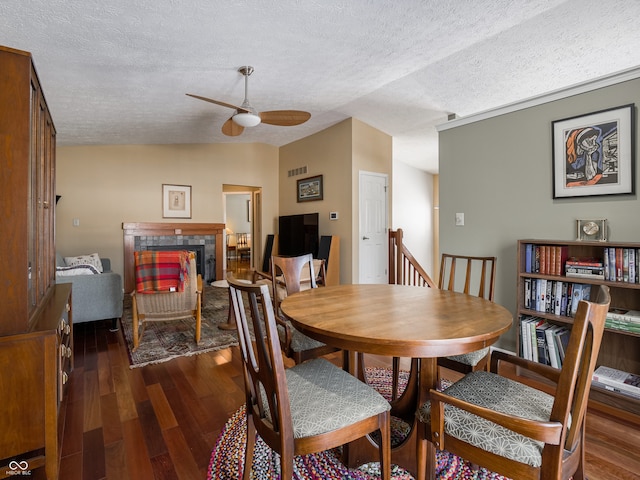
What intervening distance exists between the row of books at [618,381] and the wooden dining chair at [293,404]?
72.0 inches

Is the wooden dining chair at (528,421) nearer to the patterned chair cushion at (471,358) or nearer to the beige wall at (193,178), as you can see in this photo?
the patterned chair cushion at (471,358)

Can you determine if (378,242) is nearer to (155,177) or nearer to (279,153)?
(279,153)

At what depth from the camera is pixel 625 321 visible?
2086 mm

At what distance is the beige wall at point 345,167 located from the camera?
5.20 m

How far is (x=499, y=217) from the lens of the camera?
2.98 meters

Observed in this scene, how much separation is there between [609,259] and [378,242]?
11.5ft

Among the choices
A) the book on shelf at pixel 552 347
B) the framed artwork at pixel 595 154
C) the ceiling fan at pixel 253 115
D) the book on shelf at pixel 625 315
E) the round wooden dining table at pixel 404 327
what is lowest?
the book on shelf at pixel 552 347

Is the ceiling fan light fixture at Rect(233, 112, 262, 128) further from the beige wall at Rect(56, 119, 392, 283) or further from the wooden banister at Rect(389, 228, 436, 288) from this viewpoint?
the beige wall at Rect(56, 119, 392, 283)

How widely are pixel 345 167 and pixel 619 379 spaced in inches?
160

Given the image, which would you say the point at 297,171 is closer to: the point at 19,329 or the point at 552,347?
the point at 552,347

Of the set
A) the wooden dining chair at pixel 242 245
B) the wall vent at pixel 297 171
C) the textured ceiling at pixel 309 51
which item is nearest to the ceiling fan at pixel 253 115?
the textured ceiling at pixel 309 51

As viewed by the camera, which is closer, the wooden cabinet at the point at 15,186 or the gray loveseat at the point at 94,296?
the wooden cabinet at the point at 15,186

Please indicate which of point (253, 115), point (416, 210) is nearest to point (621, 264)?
point (253, 115)

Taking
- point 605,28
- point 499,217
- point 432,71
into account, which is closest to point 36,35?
point 432,71
